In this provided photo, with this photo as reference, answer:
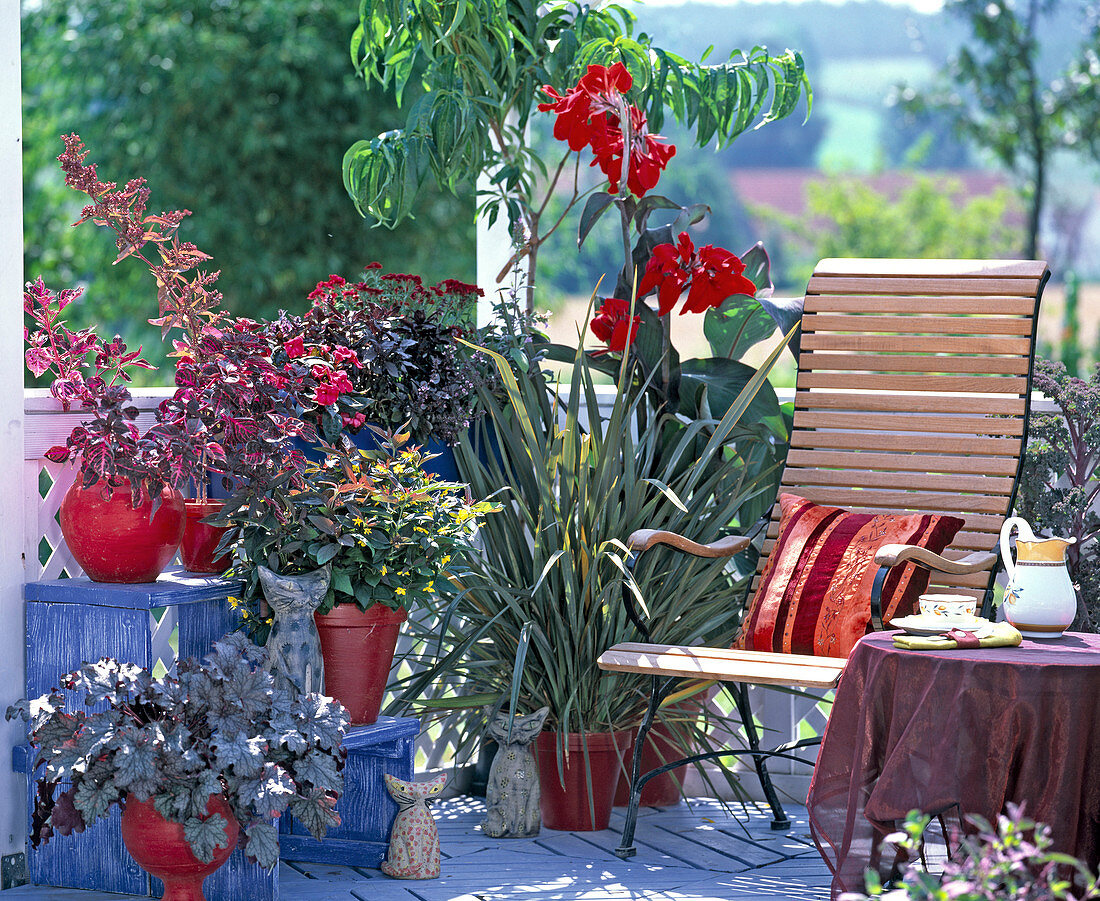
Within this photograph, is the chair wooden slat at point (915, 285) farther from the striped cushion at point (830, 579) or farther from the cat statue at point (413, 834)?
the cat statue at point (413, 834)

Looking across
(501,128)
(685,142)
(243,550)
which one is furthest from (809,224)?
(243,550)

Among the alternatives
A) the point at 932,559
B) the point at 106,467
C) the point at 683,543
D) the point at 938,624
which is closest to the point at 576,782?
the point at 683,543

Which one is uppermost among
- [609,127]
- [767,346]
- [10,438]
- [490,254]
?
[767,346]

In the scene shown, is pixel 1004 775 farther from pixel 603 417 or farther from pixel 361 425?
pixel 603 417

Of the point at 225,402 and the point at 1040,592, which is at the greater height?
the point at 225,402

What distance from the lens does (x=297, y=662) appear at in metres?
2.71

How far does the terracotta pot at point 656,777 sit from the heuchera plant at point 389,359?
0.88 metres

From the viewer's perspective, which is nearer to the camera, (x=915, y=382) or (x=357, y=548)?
(x=357, y=548)

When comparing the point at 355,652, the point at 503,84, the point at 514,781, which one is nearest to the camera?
the point at 355,652

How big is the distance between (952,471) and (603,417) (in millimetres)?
988

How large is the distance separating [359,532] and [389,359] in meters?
0.50

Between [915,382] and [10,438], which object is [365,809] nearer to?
[10,438]

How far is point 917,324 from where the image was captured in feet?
11.2

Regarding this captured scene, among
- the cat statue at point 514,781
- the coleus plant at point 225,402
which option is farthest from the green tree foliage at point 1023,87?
→ the coleus plant at point 225,402
